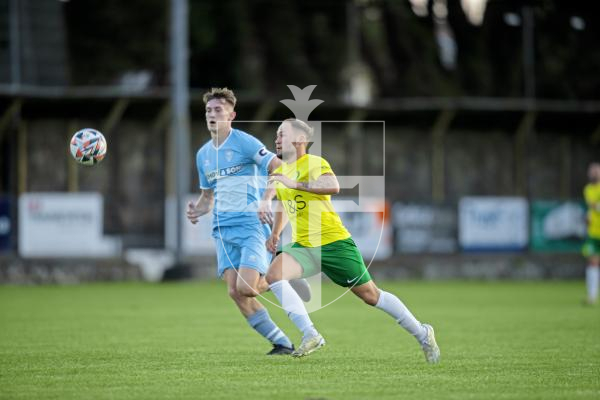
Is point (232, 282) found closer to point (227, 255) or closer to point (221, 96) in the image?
point (227, 255)

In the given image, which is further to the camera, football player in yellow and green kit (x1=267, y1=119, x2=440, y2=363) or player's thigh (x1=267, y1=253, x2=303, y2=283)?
player's thigh (x1=267, y1=253, x2=303, y2=283)

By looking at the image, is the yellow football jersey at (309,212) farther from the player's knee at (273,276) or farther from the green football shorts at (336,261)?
the player's knee at (273,276)

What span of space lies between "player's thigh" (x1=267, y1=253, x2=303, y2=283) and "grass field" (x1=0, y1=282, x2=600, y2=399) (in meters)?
0.78

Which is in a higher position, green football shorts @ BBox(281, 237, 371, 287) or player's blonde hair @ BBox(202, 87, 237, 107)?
player's blonde hair @ BBox(202, 87, 237, 107)

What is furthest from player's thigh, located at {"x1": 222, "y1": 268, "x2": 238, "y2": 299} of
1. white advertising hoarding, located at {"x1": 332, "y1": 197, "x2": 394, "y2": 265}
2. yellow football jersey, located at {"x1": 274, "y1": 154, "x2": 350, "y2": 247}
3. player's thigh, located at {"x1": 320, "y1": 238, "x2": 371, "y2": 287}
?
white advertising hoarding, located at {"x1": 332, "y1": 197, "x2": 394, "y2": 265}

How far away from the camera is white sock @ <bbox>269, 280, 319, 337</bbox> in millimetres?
10352

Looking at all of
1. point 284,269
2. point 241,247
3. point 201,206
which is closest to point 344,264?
point 284,269

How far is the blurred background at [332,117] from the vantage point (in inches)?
1034

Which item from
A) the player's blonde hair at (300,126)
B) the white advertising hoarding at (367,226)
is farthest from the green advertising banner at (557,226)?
the player's blonde hair at (300,126)

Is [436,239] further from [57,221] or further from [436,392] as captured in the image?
[436,392]

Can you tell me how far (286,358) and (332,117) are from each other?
22.6 metres

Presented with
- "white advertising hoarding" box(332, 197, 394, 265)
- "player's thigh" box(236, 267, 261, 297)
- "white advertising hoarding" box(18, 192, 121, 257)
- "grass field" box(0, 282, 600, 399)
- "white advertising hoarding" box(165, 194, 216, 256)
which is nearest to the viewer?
"grass field" box(0, 282, 600, 399)

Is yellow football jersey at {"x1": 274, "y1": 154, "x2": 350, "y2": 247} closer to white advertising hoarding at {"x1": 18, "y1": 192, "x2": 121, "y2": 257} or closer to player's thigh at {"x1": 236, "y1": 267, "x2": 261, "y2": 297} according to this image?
player's thigh at {"x1": 236, "y1": 267, "x2": 261, "y2": 297}

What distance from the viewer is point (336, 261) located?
1005cm
